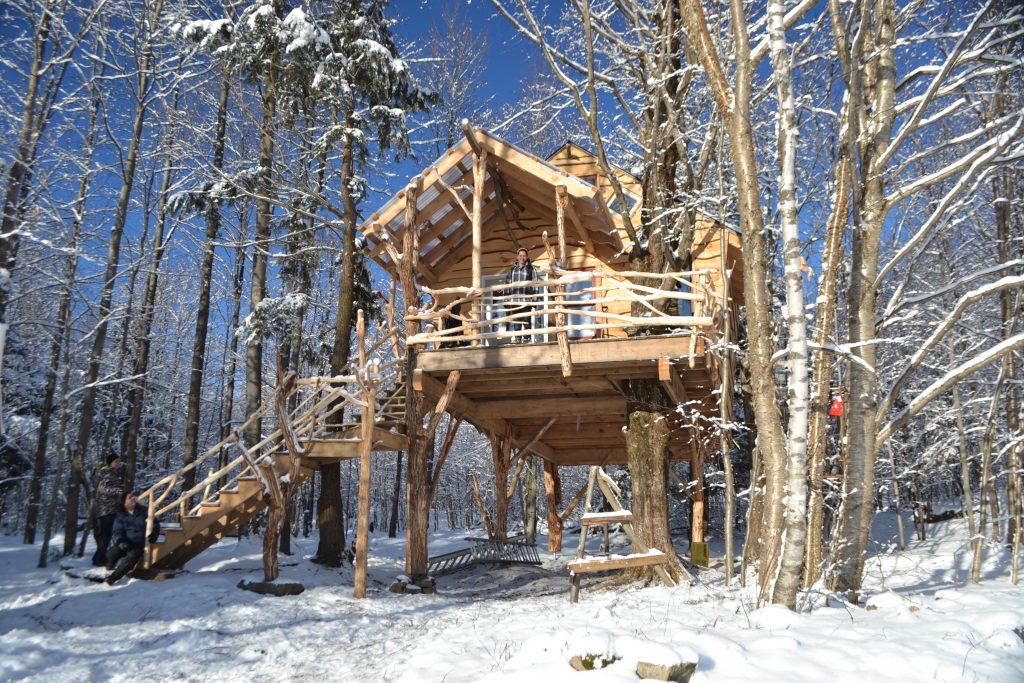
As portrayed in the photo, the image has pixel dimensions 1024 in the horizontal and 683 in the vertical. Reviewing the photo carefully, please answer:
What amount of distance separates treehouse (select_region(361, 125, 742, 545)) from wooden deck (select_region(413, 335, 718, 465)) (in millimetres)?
23

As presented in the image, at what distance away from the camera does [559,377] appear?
39.9 ft

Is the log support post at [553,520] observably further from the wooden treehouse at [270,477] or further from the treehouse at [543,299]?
the wooden treehouse at [270,477]

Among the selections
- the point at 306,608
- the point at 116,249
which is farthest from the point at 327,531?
the point at 116,249

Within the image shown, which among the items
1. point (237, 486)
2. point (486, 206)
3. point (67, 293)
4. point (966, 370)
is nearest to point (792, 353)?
point (966, 370)

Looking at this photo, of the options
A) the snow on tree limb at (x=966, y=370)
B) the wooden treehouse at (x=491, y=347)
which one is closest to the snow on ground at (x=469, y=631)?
the wooden treehouse at (x=491, y=347)

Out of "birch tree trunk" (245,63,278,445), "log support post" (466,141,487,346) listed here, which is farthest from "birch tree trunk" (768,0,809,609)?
"birch tree trunk" (245,63,278,445)

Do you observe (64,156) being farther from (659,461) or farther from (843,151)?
(843,151)

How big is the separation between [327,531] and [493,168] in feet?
25.8

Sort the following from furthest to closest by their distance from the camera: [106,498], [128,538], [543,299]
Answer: [543,299]
[106,498]
[128,538]

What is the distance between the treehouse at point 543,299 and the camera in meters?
10.8

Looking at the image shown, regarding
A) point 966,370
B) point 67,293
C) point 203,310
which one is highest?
point 67,293

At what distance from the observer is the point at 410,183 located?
1248 cm

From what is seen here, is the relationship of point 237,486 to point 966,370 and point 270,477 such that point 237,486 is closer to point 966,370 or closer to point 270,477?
point 270,477

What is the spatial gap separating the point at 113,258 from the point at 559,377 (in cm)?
1006
